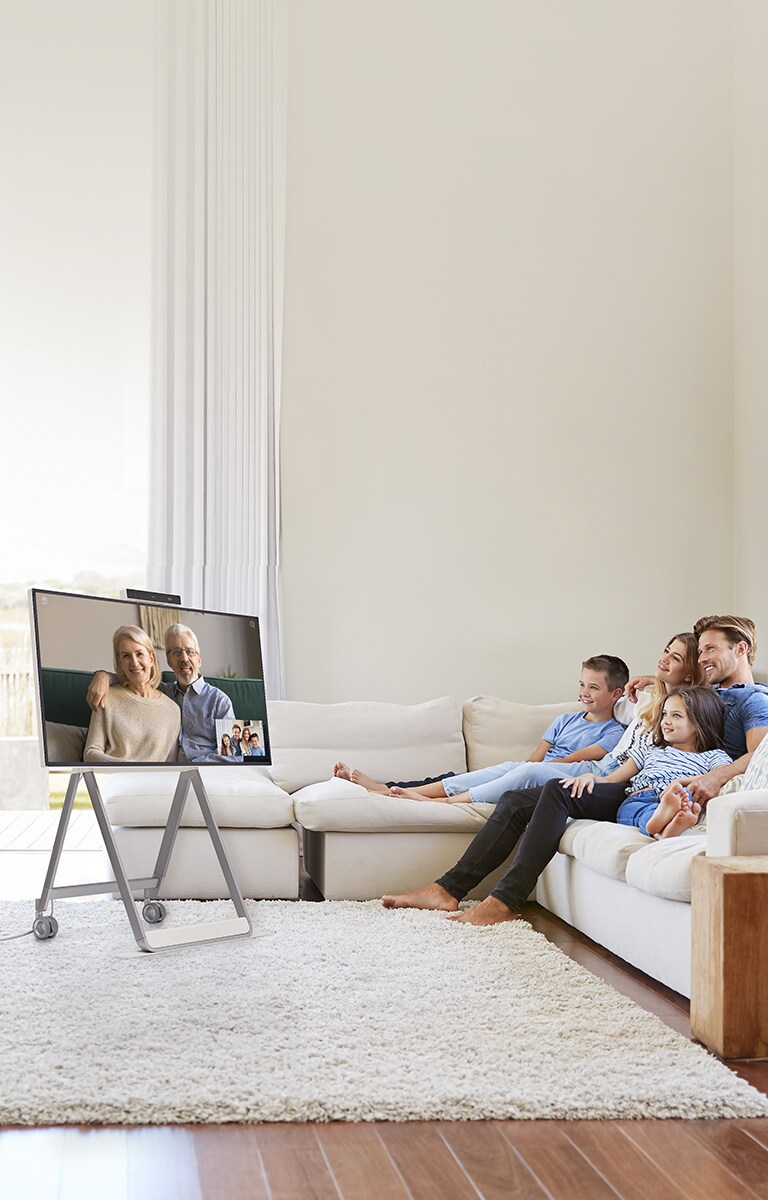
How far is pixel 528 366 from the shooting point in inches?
223

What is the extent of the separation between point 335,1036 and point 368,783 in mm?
1993

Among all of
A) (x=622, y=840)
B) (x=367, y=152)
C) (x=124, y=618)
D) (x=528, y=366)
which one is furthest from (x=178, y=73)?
(x=622, y=840)

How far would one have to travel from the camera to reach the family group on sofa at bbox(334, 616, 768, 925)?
11.7ft

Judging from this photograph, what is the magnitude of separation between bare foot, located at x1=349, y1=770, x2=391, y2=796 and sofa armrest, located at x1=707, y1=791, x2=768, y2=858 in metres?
1.86

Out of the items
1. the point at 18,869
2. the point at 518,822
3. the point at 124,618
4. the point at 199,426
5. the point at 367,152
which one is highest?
the point at 367,152

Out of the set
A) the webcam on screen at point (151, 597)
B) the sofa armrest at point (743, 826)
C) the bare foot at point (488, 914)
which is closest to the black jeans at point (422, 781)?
the bare foot at point (488, 914)

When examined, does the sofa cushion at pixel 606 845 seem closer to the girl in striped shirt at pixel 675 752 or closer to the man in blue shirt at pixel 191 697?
the girl in striped shirt at pixel 675 752

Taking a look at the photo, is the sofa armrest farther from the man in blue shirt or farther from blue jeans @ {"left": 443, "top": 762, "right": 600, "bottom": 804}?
the man in blue shirt

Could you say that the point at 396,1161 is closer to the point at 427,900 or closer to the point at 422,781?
the point at 427,900

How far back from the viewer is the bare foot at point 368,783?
440 cm

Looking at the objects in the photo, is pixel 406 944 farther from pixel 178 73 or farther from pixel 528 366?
pixel 178 73

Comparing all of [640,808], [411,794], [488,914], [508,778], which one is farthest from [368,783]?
[640,808]

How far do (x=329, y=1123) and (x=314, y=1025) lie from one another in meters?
0.51

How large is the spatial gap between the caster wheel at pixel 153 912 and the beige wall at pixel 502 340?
1.89 metres
